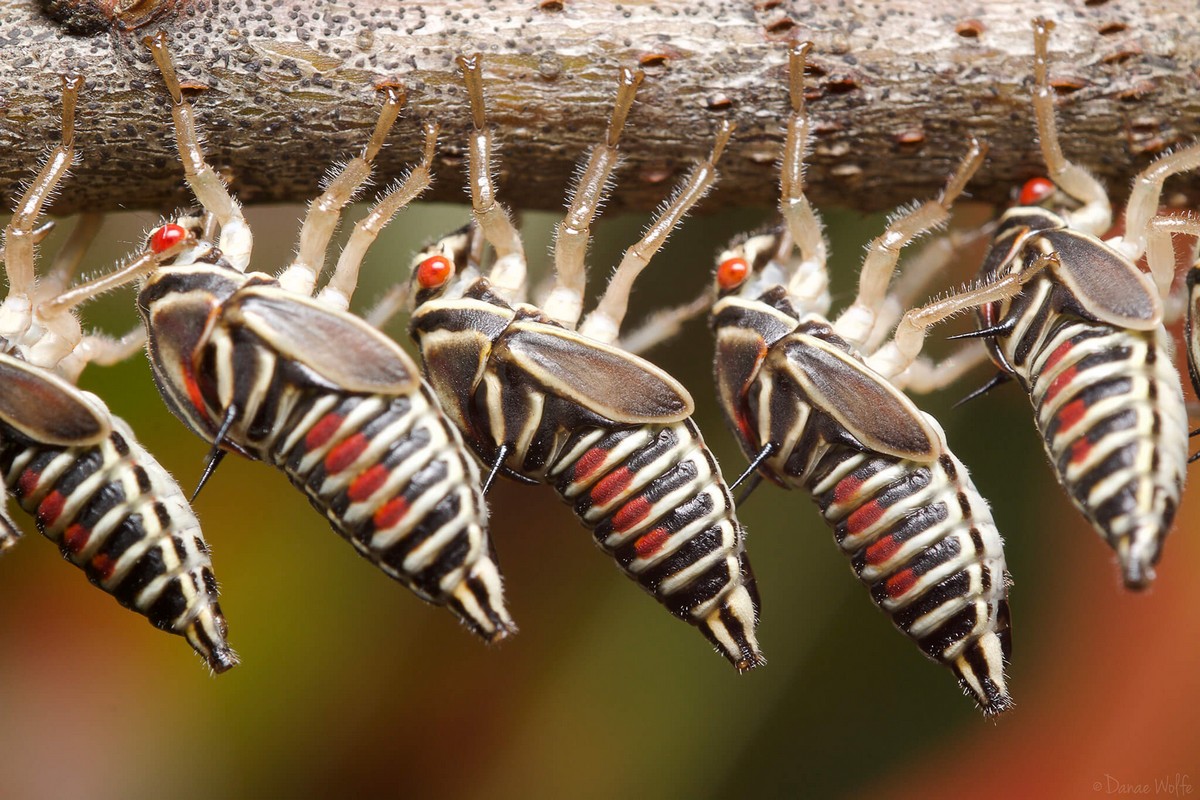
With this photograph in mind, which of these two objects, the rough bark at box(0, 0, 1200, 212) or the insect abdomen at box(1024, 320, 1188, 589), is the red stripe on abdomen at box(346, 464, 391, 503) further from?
the insect abdomen at box(1024, 320, 1188, 589)

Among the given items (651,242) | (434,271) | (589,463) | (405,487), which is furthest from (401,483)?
(651,242)

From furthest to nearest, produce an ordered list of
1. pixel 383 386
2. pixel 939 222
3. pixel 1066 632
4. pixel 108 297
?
pixel 1066 632 → pixel 108 297 → pixel 939 222 → pixel 383 386

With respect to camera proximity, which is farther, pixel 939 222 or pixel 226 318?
pixel 939 222

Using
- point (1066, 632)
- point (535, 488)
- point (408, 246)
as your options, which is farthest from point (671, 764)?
point (408, 246)

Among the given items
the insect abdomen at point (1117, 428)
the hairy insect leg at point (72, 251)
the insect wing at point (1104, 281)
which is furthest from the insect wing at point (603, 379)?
the hairy insect leg at point (72, 251)

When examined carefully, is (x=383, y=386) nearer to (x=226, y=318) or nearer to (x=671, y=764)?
(x=226, y=318)

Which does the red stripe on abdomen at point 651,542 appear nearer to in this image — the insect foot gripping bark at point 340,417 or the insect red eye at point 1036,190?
the insect foot gripping bark at point 340,417

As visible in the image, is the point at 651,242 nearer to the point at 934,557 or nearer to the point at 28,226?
the point at 934,557
